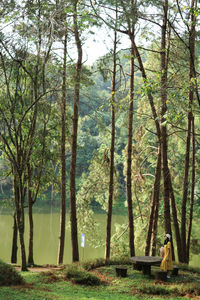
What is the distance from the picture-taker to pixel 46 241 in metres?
25.2

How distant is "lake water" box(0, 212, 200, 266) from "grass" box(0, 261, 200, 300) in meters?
6.09

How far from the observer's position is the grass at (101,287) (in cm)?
724

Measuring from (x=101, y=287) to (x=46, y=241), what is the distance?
57.7ft

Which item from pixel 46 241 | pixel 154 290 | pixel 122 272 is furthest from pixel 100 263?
pixel 46 241

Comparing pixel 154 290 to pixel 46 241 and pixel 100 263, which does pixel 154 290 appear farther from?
pixel 46 241

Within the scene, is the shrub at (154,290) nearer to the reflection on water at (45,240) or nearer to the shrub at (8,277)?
the shrub at (8,277)

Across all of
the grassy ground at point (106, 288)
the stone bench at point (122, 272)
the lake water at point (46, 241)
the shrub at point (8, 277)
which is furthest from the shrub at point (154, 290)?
the lake water at point (46, 241)

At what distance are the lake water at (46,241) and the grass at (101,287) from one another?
240 inches

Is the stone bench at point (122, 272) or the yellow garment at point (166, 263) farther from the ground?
the yellow garment at point (166, 263)

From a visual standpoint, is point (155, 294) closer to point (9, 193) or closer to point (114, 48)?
point (114, 48)

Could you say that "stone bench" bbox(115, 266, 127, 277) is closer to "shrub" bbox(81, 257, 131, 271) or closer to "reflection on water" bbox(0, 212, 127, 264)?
"shrub" bbox(81, 257, 131, 271)

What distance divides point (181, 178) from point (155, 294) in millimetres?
10766

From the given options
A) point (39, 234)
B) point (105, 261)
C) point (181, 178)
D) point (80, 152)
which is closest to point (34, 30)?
point (105, 261)

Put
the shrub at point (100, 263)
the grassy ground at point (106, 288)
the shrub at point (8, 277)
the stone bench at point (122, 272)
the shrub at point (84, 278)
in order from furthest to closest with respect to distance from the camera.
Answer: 1. the shrub at point (100, 263)
2. the stone bench at point (122, 272)
3. the shrub at point (84, 278)
4. the shrub at point (8, 277)
5. the grassy ground at point (106, 288)
